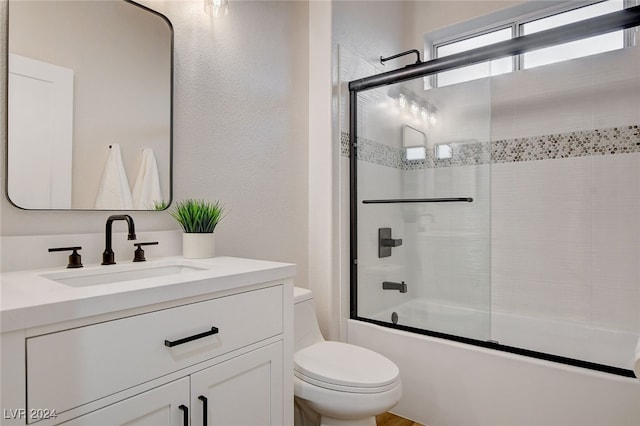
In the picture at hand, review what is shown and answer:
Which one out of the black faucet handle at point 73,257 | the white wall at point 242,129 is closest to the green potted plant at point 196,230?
the white wall at point 242,129

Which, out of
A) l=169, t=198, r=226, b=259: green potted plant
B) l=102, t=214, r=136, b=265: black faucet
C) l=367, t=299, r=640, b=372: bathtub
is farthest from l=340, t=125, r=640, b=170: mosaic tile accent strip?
l=102, t=214, r=136, b=265: black faucet

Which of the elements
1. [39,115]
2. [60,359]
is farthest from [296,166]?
[60,359]

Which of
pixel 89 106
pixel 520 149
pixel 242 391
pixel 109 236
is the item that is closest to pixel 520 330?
pixel 520 149

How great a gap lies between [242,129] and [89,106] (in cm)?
67

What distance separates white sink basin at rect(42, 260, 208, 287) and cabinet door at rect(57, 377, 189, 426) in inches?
17.4

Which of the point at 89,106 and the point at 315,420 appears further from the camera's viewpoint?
the point at 315,420

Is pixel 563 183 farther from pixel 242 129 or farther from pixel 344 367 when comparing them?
pixel 242 129

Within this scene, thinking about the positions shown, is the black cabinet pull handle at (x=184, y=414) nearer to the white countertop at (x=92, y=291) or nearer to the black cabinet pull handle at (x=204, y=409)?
the black cabinet pull handle at (x=204, y=409)

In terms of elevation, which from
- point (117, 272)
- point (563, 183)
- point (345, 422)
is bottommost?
point (345, 422)

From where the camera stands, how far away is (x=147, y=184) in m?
1.39

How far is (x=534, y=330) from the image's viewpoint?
2250 mm

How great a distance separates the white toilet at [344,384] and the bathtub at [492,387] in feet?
1.37

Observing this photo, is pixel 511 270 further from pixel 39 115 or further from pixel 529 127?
pixel 39 115

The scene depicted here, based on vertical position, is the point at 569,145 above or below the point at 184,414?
above
